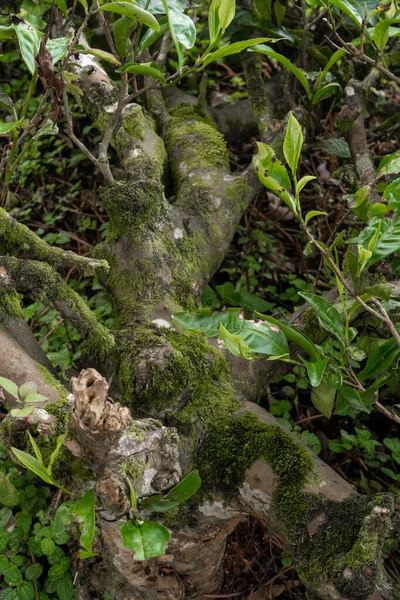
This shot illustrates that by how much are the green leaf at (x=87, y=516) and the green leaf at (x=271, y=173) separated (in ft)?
2.79

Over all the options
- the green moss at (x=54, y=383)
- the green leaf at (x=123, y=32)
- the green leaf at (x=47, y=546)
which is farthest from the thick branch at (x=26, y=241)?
the green leaf at (x=47, y=546)

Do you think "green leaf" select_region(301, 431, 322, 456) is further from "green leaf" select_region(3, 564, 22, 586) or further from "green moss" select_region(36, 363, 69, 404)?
"green leaf" select_region(3, 564, 22, 586)

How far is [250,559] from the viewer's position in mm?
2217

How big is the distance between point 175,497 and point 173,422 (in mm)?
302

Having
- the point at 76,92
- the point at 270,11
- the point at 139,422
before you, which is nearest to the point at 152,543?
the point at 139,422

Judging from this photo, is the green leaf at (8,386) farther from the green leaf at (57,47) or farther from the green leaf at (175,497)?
the green leaf at (57,47)

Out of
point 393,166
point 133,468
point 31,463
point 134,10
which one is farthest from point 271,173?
point 31,463

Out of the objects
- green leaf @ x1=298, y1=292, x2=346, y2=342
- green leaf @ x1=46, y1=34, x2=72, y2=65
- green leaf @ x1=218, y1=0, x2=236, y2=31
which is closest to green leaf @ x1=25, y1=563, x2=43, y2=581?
green leaf @ x1=298, y1=292, x2=346, y2=342

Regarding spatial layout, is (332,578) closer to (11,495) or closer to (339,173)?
(11,495)

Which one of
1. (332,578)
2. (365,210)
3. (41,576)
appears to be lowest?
(41,576)

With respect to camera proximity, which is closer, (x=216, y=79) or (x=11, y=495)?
(x=11, y=495)

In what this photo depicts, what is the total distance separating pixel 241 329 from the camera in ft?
5.21

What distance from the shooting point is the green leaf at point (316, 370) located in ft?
4.92

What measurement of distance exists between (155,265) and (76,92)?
0.80 m
